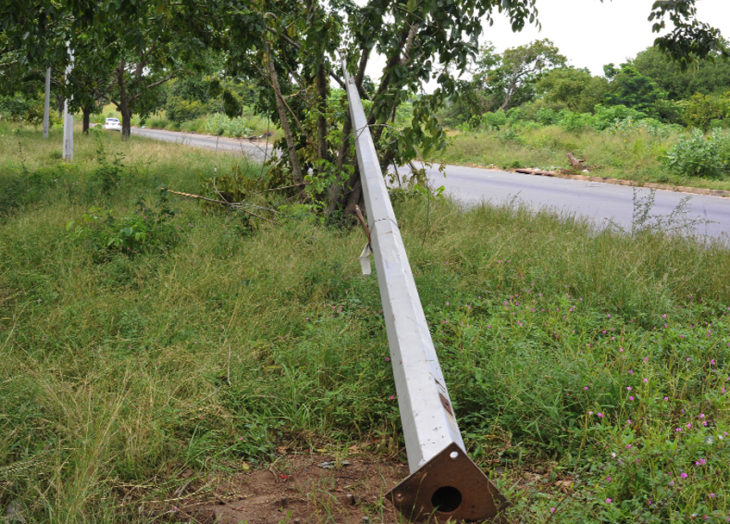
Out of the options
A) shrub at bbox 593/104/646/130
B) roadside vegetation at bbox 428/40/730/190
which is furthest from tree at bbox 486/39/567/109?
shrub at bbox 593/104/646/130

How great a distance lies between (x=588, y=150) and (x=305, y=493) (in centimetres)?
1917

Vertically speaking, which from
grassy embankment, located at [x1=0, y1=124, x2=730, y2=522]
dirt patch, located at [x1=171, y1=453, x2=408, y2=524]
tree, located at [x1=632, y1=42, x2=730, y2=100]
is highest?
tree, located at [x1=632, y1=42, x2=730, y2=100]

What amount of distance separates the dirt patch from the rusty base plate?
0.56m

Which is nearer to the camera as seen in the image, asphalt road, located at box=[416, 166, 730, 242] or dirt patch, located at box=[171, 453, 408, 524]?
dirt patch, located at box=[171, 453, 408, 524]

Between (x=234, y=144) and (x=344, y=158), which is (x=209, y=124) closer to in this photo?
(x=234, y=144)

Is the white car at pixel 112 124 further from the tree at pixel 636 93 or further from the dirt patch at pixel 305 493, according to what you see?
the dirt patch at pixel 305 493

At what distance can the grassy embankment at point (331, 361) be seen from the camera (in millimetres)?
2299

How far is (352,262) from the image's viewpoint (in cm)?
501

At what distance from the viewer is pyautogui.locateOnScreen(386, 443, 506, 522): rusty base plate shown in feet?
4.11

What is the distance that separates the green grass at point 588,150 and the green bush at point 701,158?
31cm

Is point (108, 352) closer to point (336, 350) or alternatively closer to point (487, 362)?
point (336, 350)

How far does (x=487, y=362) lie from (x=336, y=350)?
844mm

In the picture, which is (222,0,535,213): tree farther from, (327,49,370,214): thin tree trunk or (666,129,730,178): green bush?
(666,129,730,178): green bush

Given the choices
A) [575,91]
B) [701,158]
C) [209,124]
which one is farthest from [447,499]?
[209,124]
